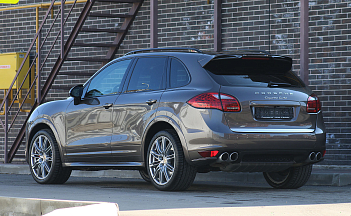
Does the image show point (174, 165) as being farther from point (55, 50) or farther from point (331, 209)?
point (55, 50)

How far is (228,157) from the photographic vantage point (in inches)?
307

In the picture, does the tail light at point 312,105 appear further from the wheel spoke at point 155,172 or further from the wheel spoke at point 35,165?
the wheel spoke at point 35,165

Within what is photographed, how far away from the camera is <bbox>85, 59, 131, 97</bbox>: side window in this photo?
9227 millimetres

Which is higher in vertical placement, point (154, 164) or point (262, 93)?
point (262, 93)

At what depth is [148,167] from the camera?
8.52m

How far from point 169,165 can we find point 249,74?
4.56 ft

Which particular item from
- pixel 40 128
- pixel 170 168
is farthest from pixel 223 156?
pixel 40 128

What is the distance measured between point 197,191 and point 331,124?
4.56 m

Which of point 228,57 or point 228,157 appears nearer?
point 228,157

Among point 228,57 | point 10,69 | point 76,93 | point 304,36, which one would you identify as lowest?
Answer: point 76,93

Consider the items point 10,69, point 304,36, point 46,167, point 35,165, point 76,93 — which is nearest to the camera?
point 76,93

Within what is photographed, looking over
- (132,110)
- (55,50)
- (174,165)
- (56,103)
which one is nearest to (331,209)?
(174,165)

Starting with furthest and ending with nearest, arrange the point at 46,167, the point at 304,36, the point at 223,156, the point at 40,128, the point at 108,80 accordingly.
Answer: the point at 304,36 < the point at 40,128 < the point at 46,167 < the point at 108,80 < the point at 223,156

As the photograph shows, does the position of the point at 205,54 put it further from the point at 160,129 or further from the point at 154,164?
the point at 154,164
